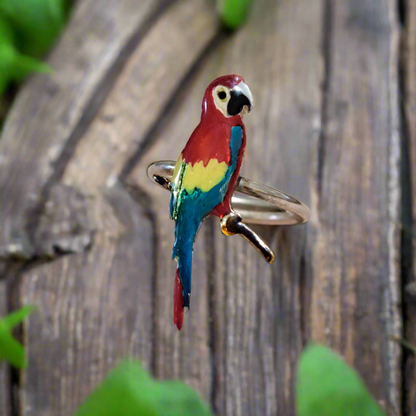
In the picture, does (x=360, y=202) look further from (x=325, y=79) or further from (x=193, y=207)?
(x=193, y=207)

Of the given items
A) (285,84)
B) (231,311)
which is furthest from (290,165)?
(231,311)

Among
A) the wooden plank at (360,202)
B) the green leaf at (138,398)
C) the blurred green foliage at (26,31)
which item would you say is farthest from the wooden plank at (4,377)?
the wooden plank at (360,202)

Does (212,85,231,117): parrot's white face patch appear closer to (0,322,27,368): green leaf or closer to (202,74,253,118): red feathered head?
(202,74,253,118): red feathered head

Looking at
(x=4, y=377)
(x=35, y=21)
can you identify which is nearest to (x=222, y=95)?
(x=4, y=377)

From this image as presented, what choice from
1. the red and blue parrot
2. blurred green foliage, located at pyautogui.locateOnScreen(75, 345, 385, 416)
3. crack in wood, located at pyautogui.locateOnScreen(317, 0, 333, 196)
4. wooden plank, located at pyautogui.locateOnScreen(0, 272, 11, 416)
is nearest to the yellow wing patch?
the red and blue parrot

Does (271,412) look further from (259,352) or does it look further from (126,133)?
(126,133)
